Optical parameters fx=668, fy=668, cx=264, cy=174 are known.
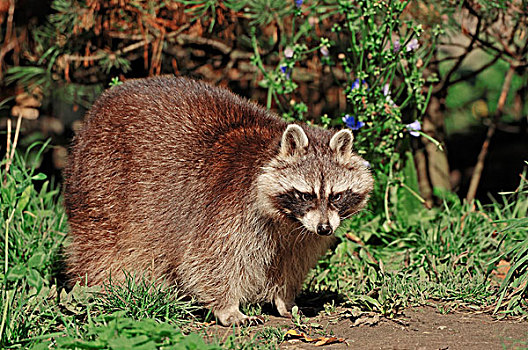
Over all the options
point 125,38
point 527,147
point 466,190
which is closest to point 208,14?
point 125,38

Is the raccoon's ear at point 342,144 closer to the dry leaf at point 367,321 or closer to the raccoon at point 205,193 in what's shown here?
the raccoon at point 205,193

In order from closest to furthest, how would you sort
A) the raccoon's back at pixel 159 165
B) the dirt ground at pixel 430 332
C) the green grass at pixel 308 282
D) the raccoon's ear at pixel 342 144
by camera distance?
the green grass at pixel 308 282, the dirt ground at pixel 430 332, the raccoon's ear at pixel 342 144, the raccoon's back at pixel 159 165

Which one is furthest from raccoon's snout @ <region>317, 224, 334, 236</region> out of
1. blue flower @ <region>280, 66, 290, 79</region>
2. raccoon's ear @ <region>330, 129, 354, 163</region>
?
blue flower @ <region>280, 66, 290, 79</region>

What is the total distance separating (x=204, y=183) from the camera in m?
4.61

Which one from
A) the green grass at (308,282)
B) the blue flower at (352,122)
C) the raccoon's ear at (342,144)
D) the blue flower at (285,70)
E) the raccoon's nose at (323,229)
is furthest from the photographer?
the blue flower at (285,70)

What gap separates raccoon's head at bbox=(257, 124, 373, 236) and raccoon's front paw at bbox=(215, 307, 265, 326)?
74 cm

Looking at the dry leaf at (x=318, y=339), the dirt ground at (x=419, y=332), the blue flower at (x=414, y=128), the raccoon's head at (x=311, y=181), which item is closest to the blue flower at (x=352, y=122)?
the blue flower at (x=414, y=128)

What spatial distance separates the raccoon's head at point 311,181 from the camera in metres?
4.16

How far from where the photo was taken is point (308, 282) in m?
5.53

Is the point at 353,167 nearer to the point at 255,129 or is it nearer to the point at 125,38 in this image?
the point at 255,129

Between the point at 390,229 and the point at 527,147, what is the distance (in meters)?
2.81

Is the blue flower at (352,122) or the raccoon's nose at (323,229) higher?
the blue flower at (352,122)

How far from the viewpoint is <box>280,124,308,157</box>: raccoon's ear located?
13.8ft

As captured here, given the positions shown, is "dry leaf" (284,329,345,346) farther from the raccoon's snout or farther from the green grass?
the raccoon's snout
